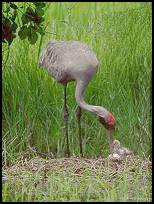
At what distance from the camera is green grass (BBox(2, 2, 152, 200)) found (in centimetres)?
568

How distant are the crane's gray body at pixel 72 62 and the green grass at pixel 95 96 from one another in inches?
28.4

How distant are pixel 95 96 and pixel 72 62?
96 cm

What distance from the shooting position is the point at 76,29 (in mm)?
6539

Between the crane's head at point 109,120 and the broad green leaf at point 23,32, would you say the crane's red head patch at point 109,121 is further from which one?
the broad green leaf at point 23,32

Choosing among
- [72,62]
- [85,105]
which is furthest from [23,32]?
[85,105]

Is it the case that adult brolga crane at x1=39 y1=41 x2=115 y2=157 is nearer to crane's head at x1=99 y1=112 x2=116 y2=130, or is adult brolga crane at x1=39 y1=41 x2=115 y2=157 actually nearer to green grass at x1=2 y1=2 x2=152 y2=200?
crane's head at x1=99 y1=112 x2=116 y2=130

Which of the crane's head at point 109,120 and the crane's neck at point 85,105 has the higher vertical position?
the crane's neck at point 85,105

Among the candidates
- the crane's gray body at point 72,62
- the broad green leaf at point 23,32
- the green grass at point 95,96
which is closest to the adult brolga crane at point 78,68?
the crane's gray body at point 72,62

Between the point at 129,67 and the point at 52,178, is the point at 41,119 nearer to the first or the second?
the point at 129,67

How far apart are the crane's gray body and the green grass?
2.37 feet

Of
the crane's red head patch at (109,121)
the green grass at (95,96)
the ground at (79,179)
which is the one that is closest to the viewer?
the ground at (79,179)

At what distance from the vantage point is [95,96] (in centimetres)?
589

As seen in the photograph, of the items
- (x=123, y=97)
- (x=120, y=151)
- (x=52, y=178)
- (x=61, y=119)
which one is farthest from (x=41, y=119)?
(x=52, y=178)

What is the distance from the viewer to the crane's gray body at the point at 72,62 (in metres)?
4.95
